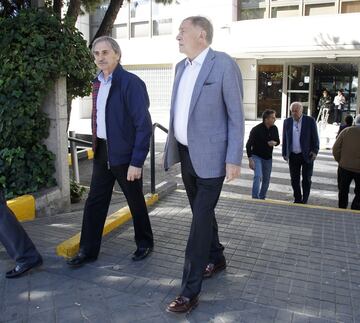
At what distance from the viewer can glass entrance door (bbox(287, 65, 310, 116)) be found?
63.2 feet

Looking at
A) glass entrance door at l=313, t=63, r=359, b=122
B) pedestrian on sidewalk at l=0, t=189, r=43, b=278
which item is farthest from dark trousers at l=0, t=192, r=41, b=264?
glass entrance door at l=313, t=63, r=359, b=122

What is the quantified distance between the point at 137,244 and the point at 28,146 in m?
2.33

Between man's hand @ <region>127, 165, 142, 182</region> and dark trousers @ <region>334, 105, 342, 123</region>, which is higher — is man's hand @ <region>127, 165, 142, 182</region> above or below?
above

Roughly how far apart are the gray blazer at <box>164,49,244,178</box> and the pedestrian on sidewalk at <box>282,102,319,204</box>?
4.26 m

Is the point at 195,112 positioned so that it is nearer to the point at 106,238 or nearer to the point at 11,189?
the point at 106,238

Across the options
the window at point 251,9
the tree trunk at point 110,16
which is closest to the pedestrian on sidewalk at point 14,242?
the tree trunk at point 110,16

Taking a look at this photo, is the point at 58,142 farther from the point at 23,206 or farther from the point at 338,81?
the point at 338,81

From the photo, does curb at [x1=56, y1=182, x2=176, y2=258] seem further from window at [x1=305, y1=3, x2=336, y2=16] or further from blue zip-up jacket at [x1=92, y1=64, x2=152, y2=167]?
window at [x1=305, y1=3, x2=336, y2=16]

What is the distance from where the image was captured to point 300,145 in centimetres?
Answer: 699

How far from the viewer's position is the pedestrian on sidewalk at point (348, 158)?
6492mm

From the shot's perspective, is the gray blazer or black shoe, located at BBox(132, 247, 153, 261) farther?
black shoe, located at BBox(132, 247, 153, 261)

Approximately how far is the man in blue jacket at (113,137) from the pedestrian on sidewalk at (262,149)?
3.88 m

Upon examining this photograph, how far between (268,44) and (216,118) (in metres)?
15.5

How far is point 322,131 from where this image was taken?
16.0 metres
